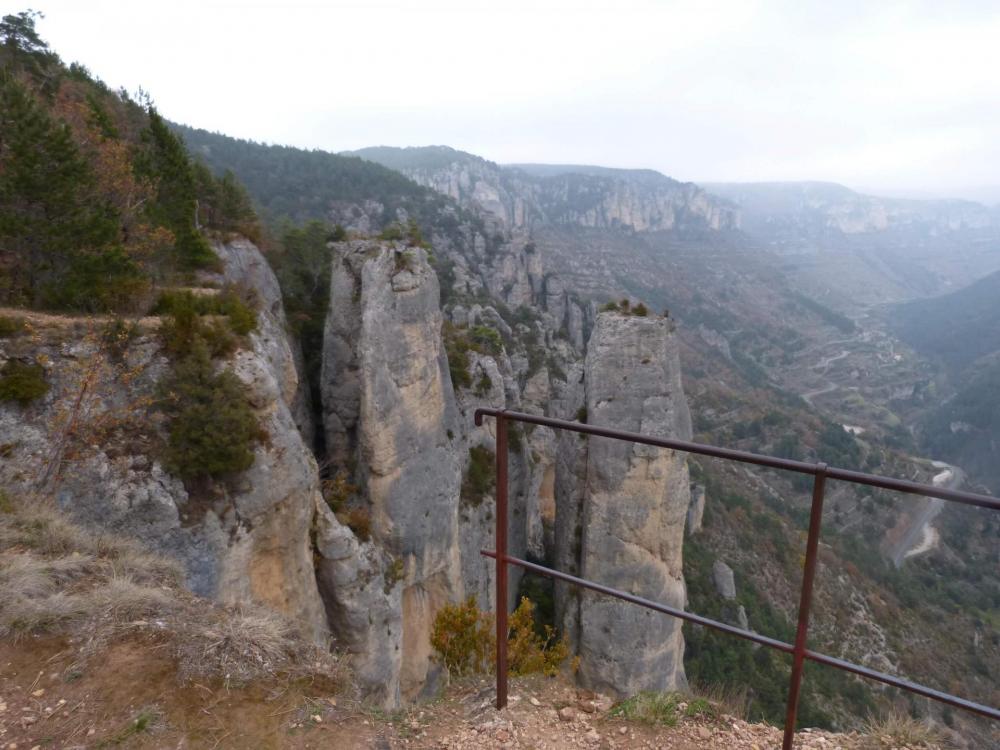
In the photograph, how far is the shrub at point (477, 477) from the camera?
19.9 metres

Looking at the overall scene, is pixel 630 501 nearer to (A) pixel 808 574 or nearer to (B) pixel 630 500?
(B) pixel 630 500

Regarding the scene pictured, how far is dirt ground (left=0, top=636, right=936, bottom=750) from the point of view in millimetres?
3572

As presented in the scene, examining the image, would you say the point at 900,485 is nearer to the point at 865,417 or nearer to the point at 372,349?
the point at 372,349

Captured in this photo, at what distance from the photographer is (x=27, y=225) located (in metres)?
10.6

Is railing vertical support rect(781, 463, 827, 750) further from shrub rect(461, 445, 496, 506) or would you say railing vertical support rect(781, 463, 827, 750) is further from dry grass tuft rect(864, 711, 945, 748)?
shrub rect(461, 445, 496, 506)

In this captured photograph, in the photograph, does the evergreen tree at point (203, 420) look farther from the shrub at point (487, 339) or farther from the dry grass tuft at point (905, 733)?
the shrub at point (487, 339)

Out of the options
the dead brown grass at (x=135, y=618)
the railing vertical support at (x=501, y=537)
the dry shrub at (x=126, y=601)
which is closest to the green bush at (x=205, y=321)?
the dead brown grass at (x=135, y=618)

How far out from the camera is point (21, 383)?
8195mm

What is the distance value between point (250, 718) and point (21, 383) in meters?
7.17

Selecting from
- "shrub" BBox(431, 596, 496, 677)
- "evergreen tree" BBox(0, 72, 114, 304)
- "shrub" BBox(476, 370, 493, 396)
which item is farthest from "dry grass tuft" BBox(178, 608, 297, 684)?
"shrub" BBox(476, 370, 493, 396)

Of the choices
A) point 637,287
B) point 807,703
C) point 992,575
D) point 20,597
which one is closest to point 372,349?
point 20,597

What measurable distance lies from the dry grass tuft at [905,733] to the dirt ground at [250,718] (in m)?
0.06

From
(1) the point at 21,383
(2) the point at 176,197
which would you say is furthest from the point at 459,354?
(1) the point at 21,383

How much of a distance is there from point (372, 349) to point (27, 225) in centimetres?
754
